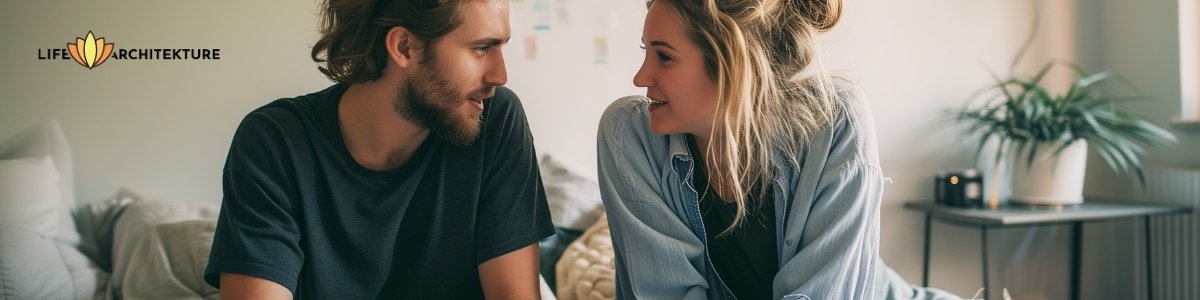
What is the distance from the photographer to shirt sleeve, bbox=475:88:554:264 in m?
1.43

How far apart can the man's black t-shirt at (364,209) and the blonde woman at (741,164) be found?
0.17 metres

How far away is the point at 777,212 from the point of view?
139 cm

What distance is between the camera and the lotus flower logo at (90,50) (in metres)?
2.05

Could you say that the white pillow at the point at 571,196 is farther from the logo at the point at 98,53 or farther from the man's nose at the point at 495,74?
the logo at the point at 98,53

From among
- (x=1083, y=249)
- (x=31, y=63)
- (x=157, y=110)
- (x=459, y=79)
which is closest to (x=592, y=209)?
(x=459, y=79)

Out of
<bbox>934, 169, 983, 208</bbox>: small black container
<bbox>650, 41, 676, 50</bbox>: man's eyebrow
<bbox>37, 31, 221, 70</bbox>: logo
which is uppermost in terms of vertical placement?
<bbox>37, 31, 221, 70</bbox>: logo

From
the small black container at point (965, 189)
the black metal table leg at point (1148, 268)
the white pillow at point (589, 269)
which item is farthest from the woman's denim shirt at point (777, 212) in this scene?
the black metal table leg at point (1148, 268)

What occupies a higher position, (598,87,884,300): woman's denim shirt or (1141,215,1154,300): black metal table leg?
(598,87,884,300): woman's denim shirt

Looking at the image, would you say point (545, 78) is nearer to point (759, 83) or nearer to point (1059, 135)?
point (759, 83)

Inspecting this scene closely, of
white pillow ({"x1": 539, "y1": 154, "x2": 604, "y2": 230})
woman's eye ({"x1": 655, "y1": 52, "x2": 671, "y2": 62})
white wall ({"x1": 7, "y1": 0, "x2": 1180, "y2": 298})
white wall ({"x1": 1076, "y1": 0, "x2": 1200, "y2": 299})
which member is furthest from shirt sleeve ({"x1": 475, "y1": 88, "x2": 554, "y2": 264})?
white wall ({"x1": 1076, "y1": 0, "x2": 1200, "y2": 299})

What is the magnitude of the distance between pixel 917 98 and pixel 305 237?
2.07 m

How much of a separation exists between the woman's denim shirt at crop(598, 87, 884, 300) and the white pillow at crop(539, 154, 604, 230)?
2.51 ft

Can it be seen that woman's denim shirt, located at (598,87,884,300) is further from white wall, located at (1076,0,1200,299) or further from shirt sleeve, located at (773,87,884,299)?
white wall, located at (1076,0,1200,299)

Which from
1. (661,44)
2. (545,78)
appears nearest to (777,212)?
(661,44)
